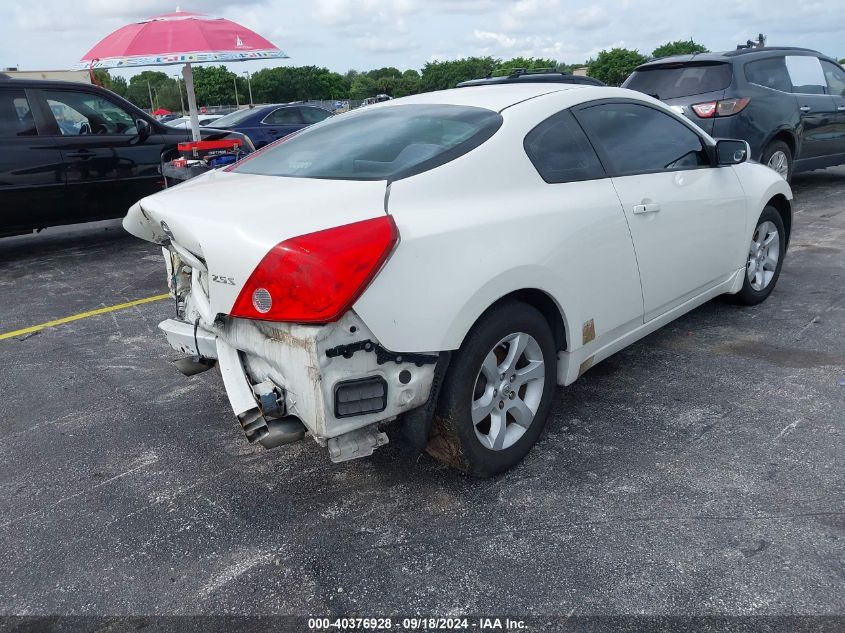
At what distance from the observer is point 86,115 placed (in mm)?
7332

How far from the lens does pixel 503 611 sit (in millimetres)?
2189

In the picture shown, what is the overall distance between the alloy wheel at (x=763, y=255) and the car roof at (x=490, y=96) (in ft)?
6.00

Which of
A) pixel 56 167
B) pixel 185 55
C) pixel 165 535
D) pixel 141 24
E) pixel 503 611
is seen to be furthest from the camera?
pixel 141 24

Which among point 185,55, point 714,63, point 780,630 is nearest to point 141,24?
point 185,55

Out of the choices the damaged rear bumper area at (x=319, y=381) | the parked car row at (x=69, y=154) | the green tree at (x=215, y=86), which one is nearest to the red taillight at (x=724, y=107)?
the parked car row at (x=69, y=154)

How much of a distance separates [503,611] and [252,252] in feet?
4.59

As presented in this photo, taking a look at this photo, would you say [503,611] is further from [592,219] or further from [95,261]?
[95,261]

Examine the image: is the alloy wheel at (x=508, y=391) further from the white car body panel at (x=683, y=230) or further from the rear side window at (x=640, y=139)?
the rear side window at (x=640, y=139)

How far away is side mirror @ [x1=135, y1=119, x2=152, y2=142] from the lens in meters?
7.79

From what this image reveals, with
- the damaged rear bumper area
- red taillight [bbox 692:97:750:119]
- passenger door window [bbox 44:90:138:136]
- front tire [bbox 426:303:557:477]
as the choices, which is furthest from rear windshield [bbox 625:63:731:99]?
the damaged rear bumper area

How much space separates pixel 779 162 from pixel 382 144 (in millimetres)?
6807

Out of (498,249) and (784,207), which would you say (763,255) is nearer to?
(784,207)

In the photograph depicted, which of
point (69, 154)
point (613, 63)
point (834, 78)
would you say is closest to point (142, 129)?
point (69, 154)

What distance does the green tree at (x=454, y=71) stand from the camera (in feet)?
386
